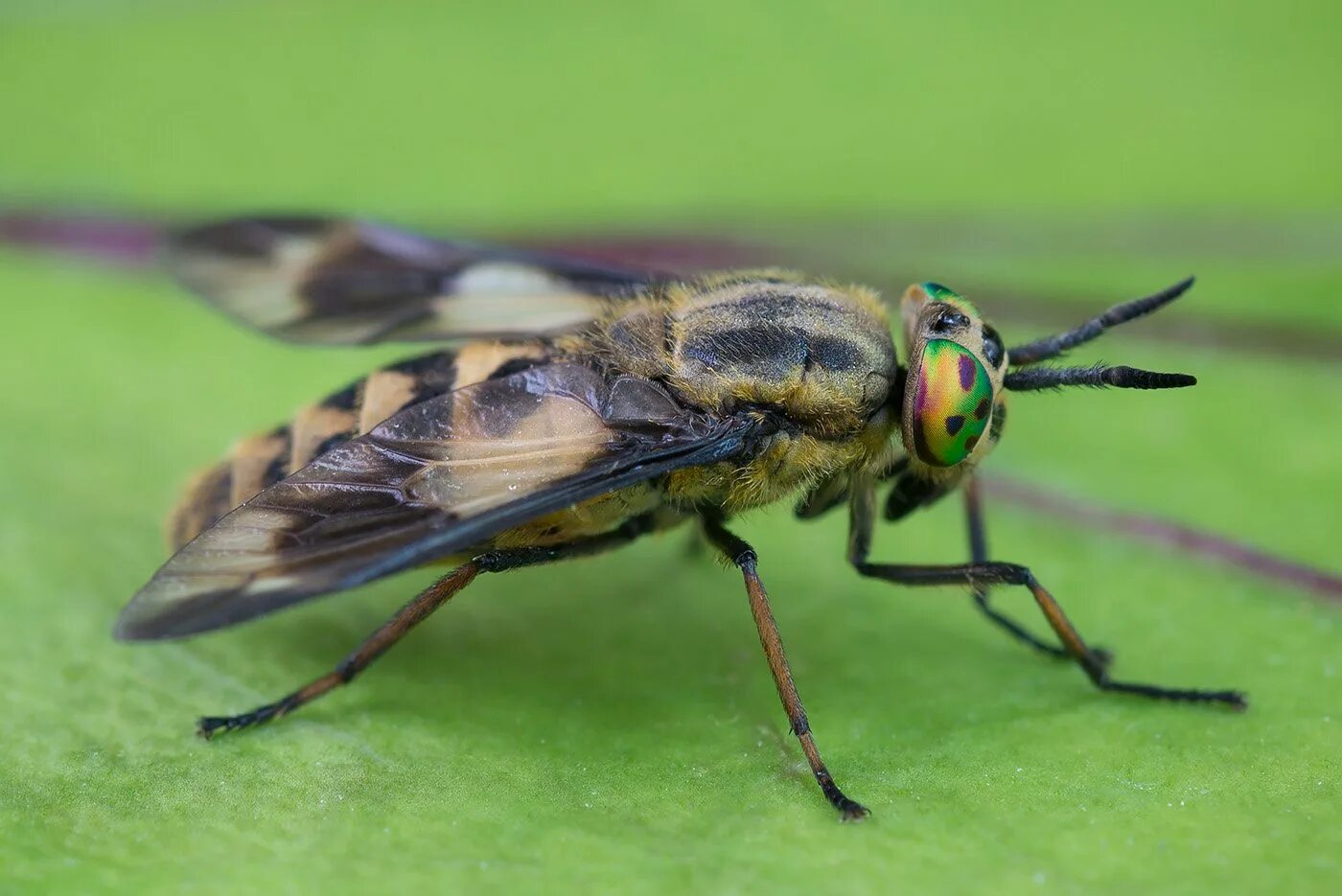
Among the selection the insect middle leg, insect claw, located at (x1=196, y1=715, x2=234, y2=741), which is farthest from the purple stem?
insect claw, located at (x1=196, y1=715, x2=234, y2=741)

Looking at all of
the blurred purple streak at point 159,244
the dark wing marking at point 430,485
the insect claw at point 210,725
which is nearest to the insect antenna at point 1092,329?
the dark wing marking at point 430,485

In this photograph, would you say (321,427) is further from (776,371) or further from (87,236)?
(87,236)

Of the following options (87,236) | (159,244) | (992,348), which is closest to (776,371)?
(992,348)

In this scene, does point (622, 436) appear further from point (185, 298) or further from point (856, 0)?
point (856, 0)

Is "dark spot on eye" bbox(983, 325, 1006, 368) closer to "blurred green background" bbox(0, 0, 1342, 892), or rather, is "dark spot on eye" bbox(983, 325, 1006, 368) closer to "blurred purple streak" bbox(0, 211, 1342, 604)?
"blurred green background" bbox(0, 0, 1342, 892)

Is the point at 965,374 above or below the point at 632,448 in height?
above

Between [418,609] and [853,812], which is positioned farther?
[418,609]

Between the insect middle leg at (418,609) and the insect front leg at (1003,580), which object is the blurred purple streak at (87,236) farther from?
the insect front leg at (1003,580)
